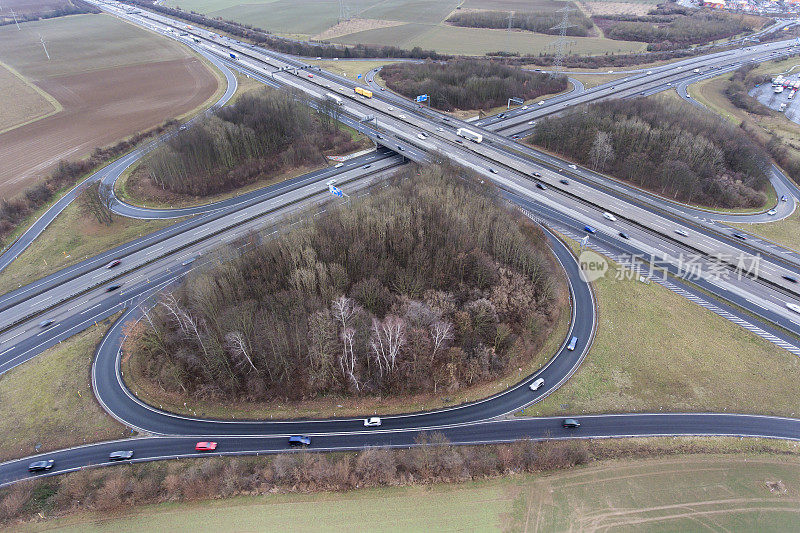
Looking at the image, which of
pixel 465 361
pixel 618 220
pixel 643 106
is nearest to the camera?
pixel 465 361

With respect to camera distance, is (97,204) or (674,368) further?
(97,204)

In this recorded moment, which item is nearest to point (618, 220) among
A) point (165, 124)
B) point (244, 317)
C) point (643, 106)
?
point (643, 106)

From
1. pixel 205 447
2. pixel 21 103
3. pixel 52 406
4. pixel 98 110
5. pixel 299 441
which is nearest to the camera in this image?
pixel 205 447

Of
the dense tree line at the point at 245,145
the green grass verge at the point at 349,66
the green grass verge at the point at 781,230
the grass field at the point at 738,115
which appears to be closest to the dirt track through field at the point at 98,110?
the dense tree line at the point at 245,145

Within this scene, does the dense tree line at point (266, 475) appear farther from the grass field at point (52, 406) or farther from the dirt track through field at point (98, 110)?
the dirt track through field at point (98, 110)

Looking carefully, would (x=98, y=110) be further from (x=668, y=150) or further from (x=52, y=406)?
(x=668, y=150)

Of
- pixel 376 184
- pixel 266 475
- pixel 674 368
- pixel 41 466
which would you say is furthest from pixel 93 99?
pixel 674 368

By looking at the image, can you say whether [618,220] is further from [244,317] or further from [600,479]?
[244,317]
